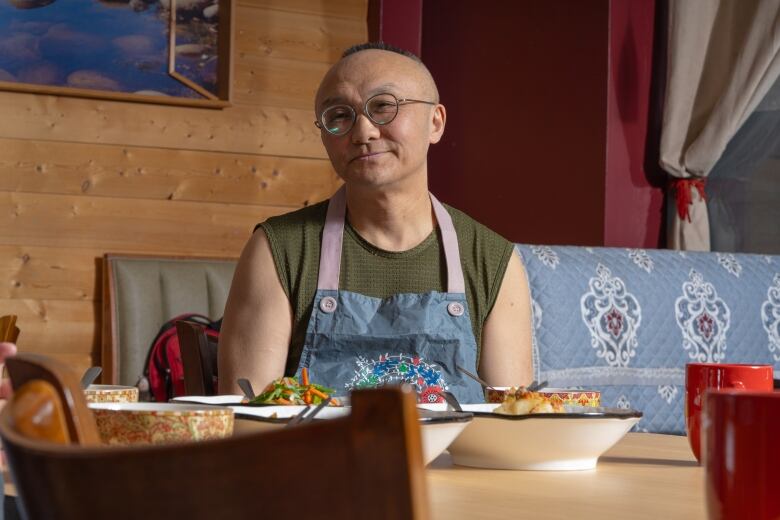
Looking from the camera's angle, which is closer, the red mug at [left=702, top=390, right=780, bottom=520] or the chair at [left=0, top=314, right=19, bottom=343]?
the red mug at [left=702, top=390, right=780, bottom=520]

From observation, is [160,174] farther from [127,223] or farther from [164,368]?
[164,368]

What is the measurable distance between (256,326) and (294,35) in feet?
8.14

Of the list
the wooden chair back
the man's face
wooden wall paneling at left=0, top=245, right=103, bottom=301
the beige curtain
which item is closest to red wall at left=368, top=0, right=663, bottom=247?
the beige curtain

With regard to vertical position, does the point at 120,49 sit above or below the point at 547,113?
above

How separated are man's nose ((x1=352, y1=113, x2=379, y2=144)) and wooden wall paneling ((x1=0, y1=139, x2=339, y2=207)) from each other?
2.23m

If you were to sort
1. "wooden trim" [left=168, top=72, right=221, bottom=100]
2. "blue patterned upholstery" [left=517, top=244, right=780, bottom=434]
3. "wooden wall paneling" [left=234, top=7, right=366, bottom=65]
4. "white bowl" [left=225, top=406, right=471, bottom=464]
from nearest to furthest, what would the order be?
"white bowl" [left=225, top=406, right=471, bottom=464], "blue patterned upholstery" [left=517, top=244, right=780, bottom=434], "wooden trim" [left=168, top=72, right=221, bottom=100], "wooden wall paneling" [left=234, top=7, right=366, bottom=65]

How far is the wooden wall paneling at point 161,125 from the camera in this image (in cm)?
392

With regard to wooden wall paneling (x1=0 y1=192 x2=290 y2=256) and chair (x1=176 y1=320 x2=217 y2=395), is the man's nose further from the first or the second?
wooden wall paneling (x1=0 y1=192 x2=290 y2=256)

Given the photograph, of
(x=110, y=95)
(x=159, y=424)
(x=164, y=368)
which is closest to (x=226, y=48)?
(x=110, y=95)

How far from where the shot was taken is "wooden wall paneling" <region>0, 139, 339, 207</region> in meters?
3.94

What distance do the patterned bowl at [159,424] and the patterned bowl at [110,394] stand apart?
240mm

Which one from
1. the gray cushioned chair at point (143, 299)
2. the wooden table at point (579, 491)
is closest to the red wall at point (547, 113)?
the gray cushioned chair at point (143, 299)

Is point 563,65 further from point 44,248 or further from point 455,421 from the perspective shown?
point 455,421

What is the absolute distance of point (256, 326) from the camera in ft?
6.46
